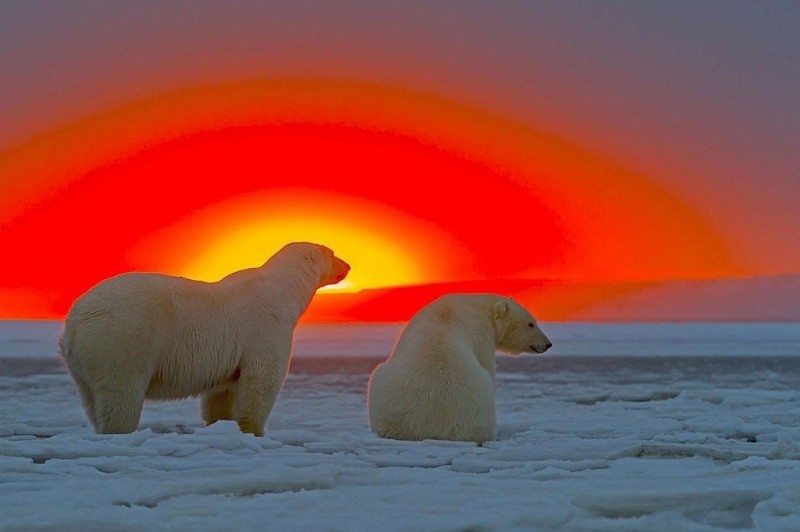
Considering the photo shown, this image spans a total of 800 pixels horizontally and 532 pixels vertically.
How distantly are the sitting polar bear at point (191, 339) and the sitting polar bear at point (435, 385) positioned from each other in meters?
0.90

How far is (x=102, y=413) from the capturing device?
6.27 metres

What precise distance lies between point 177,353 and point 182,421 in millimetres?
2512

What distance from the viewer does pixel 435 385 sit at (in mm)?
6121

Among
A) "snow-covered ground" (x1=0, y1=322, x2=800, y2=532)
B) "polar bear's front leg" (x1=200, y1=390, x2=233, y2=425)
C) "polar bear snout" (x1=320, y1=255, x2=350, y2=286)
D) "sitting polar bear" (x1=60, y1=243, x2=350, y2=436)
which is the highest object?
"polar bear snout" (x1=320, y1=255, x2=350, y2=286)

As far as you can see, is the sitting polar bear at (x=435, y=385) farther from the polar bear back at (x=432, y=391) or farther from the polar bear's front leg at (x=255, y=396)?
the polar bear's front leg at (x=255, y=396)

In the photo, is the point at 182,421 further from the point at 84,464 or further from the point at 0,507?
the point at 0,507

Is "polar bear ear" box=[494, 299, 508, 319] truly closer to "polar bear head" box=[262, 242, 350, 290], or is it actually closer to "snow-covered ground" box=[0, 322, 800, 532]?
"snow-covered ground" box=[0, 322, 800, 532]

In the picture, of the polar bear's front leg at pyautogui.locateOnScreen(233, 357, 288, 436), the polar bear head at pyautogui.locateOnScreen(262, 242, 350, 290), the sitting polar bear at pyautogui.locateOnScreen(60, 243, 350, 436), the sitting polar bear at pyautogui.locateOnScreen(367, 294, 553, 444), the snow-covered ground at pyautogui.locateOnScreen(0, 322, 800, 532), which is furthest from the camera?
the polar bear head at pyautogui.locateOnScreen(262, 242, 350, 290)

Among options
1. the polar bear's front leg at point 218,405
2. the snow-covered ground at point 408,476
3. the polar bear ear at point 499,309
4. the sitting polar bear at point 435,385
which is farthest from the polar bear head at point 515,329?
the polar bear's front leg at point 218,405

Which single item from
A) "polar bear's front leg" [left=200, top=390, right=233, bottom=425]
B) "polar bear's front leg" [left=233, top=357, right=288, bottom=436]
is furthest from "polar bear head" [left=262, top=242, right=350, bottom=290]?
"polar bear's front leg" [left=200, top=390, right=233, bottom=425]

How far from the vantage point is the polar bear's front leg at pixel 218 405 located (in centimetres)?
719

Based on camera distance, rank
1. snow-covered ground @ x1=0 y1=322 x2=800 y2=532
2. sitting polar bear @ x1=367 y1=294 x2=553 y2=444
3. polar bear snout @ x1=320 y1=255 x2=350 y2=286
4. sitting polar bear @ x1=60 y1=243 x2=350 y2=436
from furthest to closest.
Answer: polar bear snout @ x1=320 y1=255 x2=350 y2=286 < sitting polar bear @ x1=60 y1=243 x2=350 y2=436 < sitting polar bear @ x1=367 y1=294 x2=553 y2=444 < snow-covered ground @ x1=0 y1=322 x2=800 y2=532

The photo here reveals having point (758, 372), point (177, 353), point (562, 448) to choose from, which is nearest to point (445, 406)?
point (562, 448)

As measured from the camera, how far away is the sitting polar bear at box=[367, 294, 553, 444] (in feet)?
20.1
